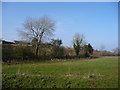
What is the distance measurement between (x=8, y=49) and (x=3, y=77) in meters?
9.49

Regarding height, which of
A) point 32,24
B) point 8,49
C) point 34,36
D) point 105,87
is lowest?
point 105,87

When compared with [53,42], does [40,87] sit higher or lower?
lower

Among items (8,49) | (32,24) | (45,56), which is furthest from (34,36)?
(8,49)

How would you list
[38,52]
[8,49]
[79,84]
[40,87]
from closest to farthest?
[40,87] < [79,84] < [8,49] < [38,52]

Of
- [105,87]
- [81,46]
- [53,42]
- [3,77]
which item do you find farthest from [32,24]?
[105,87]

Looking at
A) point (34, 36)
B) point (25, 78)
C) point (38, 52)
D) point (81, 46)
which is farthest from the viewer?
point (81, 46)

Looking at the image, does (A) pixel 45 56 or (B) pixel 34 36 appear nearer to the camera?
(A) pixel 45 56

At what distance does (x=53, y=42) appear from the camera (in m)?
23.5

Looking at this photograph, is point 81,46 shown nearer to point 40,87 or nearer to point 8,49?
point 8,49

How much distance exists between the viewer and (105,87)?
511 centimetres

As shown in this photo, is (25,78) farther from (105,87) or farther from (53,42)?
(53,42)

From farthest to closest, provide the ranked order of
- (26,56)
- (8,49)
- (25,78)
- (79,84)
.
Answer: (26,56)
(8,49)
(25,78)
(79,84)

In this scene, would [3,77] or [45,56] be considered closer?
[3,77]

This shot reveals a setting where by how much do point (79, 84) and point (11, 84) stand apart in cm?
270
